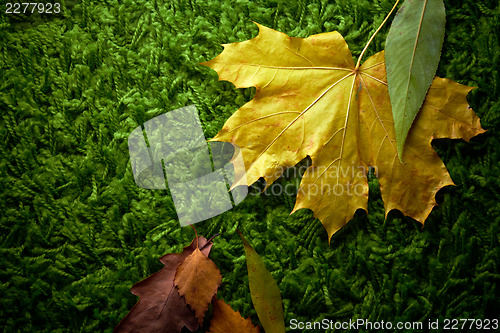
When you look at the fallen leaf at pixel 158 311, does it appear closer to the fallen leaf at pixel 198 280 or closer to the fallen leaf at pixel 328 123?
the fallen leaf at pixel 198 280

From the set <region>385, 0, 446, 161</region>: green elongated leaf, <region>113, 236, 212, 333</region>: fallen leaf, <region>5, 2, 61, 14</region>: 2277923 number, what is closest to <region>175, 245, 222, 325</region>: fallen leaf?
<region>113, 236, 212, 333</region>: fallen leaf

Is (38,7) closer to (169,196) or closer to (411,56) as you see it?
(169,196)

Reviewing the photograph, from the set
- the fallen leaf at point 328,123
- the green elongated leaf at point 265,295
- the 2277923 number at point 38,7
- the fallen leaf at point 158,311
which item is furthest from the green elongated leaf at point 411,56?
the 2277923 number at point 38,7

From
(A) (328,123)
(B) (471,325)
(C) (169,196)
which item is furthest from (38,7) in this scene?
(B) (471,325)

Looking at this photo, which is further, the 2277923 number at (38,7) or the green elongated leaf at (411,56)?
the 2277923 number at (38,7)

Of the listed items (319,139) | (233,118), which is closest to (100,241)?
(233,118)

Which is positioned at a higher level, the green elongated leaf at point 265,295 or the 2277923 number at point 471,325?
the green elongated leaf at point 265,295
